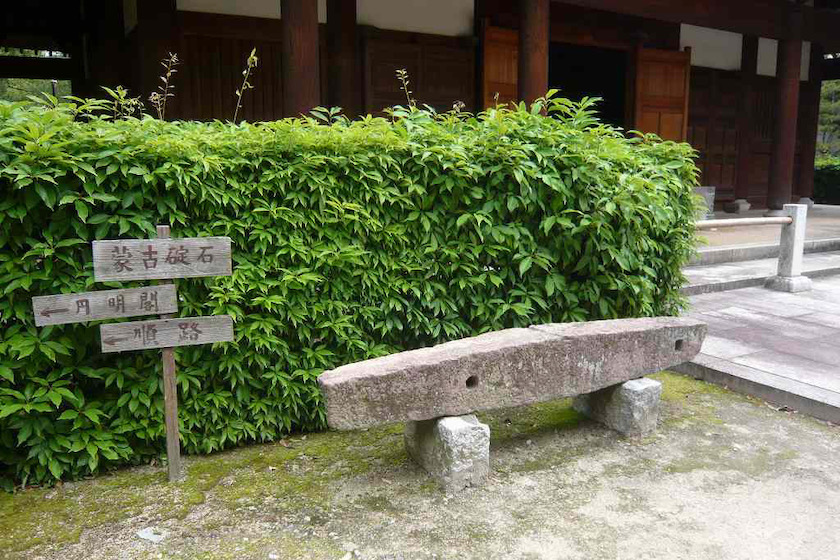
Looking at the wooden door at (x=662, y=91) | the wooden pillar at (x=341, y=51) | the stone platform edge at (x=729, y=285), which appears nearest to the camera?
the stone platform edge at (x=729, y=285)

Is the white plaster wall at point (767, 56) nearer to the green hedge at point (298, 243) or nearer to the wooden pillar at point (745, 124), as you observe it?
the wooden pillar at point (745, 124)

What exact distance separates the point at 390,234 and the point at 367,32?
5.81 metres

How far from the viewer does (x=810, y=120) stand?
1525 centimetres

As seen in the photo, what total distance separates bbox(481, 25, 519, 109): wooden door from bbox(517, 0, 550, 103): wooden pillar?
1.36m

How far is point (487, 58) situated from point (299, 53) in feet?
12.9

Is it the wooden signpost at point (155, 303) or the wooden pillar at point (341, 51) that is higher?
the wooden pillar at point (341, 51)

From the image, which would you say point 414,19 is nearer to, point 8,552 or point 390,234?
point 390,234

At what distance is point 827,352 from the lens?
16.4 ft

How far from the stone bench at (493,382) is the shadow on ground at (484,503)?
0.15 m

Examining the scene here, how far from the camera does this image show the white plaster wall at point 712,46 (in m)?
12.4

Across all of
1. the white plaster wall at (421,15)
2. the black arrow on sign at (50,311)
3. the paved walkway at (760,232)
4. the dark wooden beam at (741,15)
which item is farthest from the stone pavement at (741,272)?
the black arrow on sign at (50,311)

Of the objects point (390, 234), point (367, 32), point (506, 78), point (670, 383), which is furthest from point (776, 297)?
point (367, 32)

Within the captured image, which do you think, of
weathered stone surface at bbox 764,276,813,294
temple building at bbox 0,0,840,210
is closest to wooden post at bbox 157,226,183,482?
temple building at bbox 0,0,840,210

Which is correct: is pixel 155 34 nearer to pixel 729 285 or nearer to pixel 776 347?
pixel 776 347
